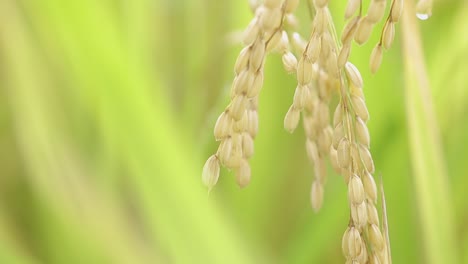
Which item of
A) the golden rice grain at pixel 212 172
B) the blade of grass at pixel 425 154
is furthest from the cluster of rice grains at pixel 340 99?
the blade of grass at pixel 425 154

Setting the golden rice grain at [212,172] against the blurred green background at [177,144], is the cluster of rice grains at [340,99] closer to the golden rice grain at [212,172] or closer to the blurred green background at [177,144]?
the golden rice grain at [212,172]

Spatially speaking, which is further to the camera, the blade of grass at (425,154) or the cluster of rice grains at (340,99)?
the blade of grass at (425,154)

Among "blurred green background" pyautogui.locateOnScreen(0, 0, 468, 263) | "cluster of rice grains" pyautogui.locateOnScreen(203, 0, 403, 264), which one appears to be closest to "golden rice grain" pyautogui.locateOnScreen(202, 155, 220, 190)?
"cluster of rice grains" pyautogui.locateOnScreen(203, 0, 403, 264)

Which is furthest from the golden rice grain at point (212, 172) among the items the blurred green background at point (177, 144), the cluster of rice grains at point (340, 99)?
the blurred green background at point (177, 144)

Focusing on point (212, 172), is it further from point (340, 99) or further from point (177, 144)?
point (177, 144)

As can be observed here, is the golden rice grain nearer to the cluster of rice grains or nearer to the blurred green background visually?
the cluster of rice grains

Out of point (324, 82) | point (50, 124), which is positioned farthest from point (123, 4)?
point (324, 82)
